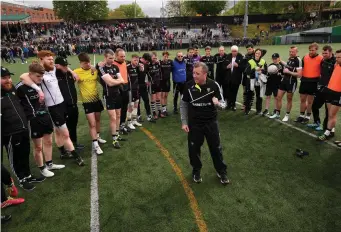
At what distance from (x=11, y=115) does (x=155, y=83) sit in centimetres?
495

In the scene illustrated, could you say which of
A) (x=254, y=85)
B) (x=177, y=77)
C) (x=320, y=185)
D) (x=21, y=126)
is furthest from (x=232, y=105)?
(x=21, y=126)

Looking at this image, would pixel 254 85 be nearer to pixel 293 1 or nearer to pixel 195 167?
pixel 195 167

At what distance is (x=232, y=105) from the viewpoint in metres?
9.91


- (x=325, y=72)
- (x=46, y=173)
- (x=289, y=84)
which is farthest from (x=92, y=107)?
(x=325, y=72)

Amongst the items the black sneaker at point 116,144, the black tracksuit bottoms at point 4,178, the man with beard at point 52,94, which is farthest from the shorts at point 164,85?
the black tracksuit bottoms at point 4,178

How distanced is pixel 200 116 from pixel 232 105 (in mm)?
5410

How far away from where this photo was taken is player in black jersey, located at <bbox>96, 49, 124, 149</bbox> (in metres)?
6.17

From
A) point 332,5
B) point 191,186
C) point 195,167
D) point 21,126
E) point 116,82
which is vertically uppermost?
point 332,5

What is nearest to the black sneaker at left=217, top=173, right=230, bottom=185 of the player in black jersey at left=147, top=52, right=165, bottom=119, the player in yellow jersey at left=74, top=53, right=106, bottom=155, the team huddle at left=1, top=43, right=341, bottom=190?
the team huddle at left=1, top=43, right=341, bottom=190

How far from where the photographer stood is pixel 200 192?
496 cm

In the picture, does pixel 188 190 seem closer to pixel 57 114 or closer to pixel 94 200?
pixel 94 200

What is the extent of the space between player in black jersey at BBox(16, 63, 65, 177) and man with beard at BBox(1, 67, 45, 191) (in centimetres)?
21

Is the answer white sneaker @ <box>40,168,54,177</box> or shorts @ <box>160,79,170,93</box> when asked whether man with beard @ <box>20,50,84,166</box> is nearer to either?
white sneaker @ <box>40,168,54,177</box>

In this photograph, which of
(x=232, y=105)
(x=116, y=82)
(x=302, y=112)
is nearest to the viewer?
(x=116, y=82)
